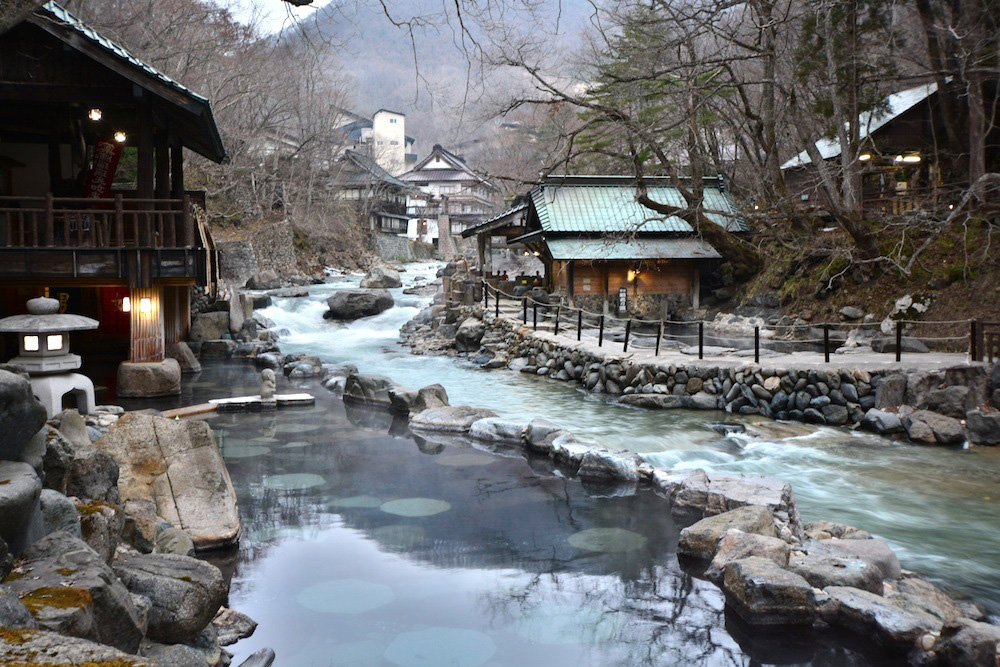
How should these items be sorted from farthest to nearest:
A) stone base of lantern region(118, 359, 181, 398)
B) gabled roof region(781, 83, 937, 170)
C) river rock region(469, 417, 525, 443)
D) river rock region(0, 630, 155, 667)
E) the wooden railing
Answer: gabled roof region(781, 83, 937, 170), stone base of lantern region(118, 359, 181, 398), the wooden railing, river rock region(469, 417, 525, 443), river rock region(0, 630, 155, 667)

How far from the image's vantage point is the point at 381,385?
15016 mm

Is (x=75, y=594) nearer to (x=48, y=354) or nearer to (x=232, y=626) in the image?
(x=232, y=626)

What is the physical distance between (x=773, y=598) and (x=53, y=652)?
5019 mm

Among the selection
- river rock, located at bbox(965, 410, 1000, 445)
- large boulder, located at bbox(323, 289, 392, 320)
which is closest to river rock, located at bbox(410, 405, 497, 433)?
river rock, located at bbox(965, 410, 1000, 445)

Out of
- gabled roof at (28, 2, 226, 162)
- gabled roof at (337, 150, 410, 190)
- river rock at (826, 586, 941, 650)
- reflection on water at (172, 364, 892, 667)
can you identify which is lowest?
reflection on water at (172, 364, 892, 667)

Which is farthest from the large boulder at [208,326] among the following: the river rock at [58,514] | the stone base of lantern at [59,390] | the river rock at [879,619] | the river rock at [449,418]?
the river rock at [879,619]

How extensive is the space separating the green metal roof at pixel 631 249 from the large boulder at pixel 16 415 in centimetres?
2042

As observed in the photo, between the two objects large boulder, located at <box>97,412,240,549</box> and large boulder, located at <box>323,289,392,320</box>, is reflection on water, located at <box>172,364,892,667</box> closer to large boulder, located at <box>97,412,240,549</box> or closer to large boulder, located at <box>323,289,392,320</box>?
large boulder, located at <box>97,412,240,549</box>

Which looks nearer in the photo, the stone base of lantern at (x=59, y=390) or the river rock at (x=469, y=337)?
the stone base of lantern at (x=59, y=390)

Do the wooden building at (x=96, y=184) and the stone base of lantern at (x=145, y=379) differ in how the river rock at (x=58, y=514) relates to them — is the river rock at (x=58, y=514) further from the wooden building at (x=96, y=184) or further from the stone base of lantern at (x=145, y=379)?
the stone base of lantern at (x=145, y=379)

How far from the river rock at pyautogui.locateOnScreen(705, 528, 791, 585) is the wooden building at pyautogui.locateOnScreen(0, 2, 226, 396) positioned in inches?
431

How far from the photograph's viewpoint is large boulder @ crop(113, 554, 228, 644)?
4758mm

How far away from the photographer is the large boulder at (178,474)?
720cm

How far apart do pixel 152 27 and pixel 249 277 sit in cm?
Result: 1094
